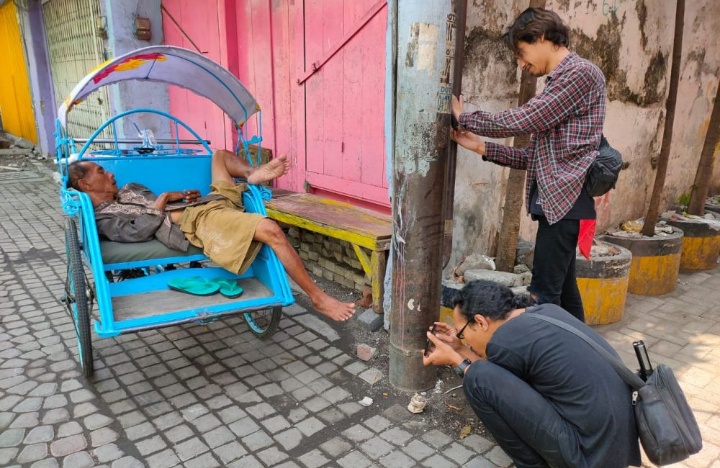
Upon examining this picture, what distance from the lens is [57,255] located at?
221 inches

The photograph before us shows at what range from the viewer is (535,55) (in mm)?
2512

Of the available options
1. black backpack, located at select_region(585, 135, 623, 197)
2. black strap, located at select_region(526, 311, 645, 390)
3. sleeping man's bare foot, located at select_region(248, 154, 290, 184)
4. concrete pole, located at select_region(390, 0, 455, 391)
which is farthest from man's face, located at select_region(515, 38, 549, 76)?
sleeping man's bare foot, located at select_region(248, 154, 290, 184)

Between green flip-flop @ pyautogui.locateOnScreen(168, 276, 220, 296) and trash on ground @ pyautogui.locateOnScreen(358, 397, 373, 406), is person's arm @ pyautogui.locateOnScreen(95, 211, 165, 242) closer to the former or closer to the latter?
green flip-flop @ pyautogui.locateOnScreen(168, 276, 220, 296)

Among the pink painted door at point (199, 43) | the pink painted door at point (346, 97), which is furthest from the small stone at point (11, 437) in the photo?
the pink painted door at point (199, 43)

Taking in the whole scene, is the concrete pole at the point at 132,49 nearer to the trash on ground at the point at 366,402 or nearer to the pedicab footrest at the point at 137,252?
the pedicab footrest at the point at 137,252

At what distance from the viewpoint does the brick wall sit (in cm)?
455

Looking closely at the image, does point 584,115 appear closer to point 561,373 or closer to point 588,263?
point 561,373

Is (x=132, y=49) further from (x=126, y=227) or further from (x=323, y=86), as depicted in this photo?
(x=126, y=227)

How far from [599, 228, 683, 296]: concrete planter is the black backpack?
2.38 metres

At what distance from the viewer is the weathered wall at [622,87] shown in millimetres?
3496

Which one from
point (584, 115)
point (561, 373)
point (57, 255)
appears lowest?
point (57, 255)

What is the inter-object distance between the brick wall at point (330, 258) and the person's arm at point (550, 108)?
6.94 ft

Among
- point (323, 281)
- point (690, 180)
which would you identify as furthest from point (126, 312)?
point (690, 180)

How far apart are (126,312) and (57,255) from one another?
329 cm
